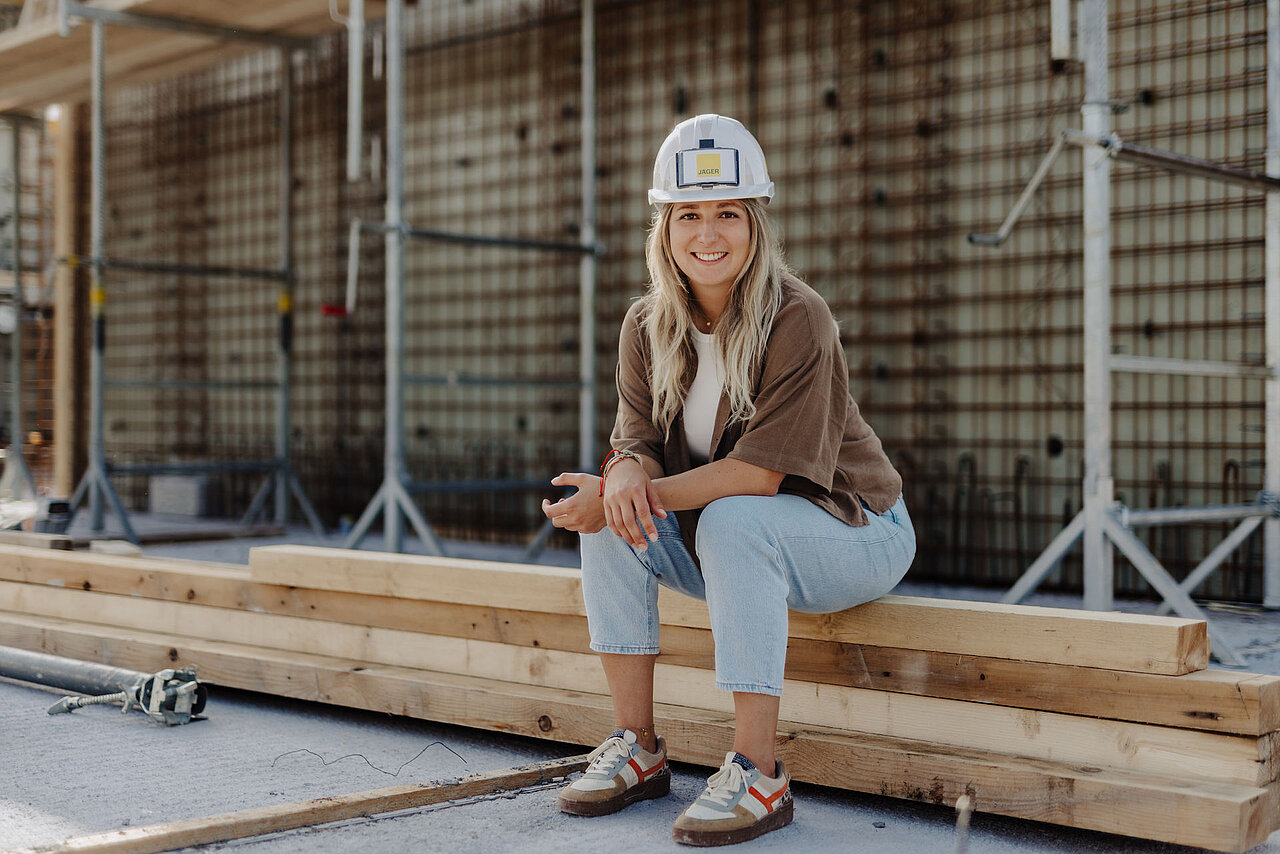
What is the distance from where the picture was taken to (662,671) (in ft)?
8.71

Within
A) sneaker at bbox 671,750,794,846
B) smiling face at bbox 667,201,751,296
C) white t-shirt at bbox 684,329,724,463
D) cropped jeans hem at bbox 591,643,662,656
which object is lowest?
sneaker at bbox 671,750,794,846

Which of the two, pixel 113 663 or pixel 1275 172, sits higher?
pixel 1275 172

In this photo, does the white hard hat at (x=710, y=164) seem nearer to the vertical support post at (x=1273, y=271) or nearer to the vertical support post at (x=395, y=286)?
the vertical support post at (x=1273, y=271)

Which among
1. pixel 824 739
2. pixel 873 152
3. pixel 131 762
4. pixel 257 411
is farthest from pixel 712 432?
pixel 257 411

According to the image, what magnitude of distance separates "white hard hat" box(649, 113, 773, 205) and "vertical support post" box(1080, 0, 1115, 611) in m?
1.38

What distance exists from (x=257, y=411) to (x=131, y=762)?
5.24m

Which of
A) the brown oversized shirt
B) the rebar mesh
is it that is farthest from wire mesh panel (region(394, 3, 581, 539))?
the brown oversized shirt

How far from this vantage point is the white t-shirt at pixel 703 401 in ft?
7.53

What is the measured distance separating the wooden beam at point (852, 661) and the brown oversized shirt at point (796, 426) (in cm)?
32

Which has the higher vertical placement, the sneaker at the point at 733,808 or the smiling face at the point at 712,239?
the smiling face at the point at 712,239

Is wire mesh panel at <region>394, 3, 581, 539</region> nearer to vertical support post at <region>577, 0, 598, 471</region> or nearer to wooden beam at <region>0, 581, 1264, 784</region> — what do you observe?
vertical support post at <region>577, 0, 598, 471</region>

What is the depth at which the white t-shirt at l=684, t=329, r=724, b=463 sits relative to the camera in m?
2.29

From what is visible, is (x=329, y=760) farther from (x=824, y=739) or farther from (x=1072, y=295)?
(x=1072, y=295)

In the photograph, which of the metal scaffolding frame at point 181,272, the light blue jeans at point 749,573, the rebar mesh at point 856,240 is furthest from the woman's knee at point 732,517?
the metal scaffolding frame at point 181,272
